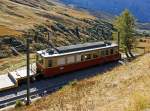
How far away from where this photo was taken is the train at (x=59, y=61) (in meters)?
44.4

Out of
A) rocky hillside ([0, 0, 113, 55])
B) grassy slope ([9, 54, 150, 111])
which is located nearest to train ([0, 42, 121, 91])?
grassy slope ([9, 54, 150, 111])

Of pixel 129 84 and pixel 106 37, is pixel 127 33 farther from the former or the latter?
pixel 106 37

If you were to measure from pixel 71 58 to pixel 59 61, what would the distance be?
7.50 feet

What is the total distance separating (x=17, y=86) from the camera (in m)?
42.4

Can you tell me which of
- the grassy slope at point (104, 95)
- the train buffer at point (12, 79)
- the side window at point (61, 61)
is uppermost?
the grassy slope at point (104, 95)

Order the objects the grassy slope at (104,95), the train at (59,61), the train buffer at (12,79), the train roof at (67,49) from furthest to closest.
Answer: the train roof at (67,49), the train at (59,61), the train buffer at (12,79), the grassy slope at (104,95)

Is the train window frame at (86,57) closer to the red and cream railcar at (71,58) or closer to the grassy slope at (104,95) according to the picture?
the red and cream railcar at (71,58)

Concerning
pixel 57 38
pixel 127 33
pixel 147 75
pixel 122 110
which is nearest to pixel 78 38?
pixel 57 38

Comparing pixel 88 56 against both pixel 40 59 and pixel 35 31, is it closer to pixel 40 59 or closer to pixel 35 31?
pixel 40 59

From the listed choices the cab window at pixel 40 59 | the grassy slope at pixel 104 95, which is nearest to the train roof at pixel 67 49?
the cab window at pixel 40 59

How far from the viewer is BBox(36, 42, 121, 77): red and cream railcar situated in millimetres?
46156

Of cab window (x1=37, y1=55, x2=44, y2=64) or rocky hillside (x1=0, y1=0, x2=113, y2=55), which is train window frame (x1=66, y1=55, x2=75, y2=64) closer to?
cab window (x1=37, y1=55, x2=44, y2=64)

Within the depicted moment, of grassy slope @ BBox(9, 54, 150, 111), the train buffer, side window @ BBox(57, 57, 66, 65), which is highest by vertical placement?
grassy slope @ BBox(9, 54, 150, 111)

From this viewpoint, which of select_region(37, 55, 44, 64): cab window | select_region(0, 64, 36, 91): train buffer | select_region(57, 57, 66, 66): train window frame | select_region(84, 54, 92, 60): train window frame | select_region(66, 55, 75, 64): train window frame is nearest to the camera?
select_region(0, 64, 36, 91): train buffer
